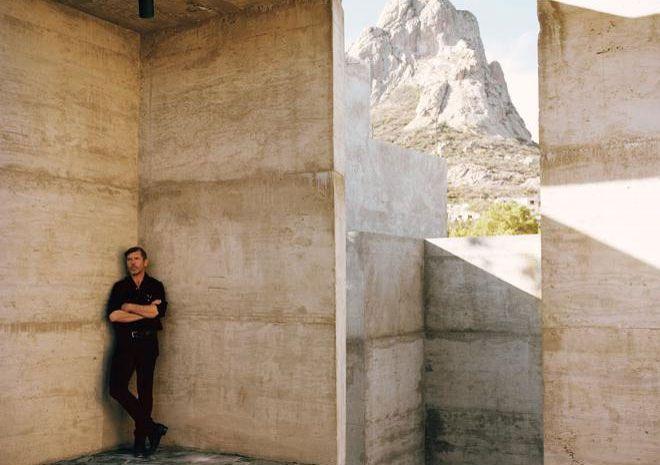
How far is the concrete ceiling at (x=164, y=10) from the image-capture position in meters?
5.57

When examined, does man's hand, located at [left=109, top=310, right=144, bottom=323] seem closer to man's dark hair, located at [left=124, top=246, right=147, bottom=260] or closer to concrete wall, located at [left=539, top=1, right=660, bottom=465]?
man's dark hair, located at [left=124, top=246, right=147, bottom=260]

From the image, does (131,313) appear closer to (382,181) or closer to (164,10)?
(164,10)

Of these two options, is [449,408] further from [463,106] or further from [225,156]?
[463,106]

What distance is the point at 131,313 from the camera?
5.55 m

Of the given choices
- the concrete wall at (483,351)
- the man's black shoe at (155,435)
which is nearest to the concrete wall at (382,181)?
the concrete wall at (483,351)

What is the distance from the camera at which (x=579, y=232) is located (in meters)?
4.77

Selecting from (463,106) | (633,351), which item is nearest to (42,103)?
(633,351)

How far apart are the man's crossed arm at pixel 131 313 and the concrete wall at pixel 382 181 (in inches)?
305

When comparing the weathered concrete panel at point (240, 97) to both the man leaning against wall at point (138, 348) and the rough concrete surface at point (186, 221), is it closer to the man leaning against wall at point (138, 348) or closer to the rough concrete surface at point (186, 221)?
the rough concrete surface at point (186, 221)

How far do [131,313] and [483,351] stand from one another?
577 centimetres

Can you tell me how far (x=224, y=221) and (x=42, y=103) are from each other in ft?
5.27

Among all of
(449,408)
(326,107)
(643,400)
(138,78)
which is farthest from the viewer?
(449,408)

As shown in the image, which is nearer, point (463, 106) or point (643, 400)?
point (643, 400)

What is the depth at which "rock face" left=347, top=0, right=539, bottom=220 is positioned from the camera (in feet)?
168
